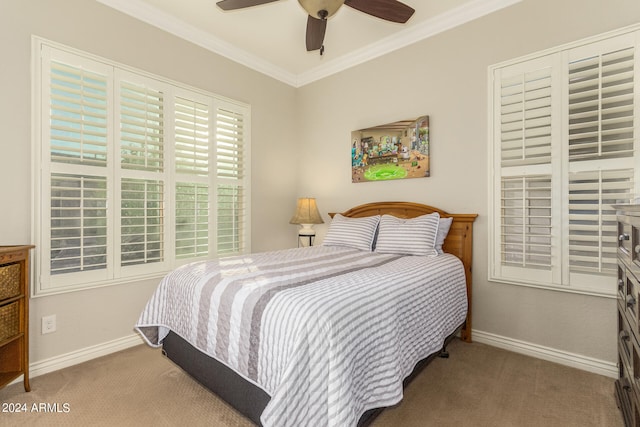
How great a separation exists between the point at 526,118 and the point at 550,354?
1780mm

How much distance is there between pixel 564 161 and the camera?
226 centimetres

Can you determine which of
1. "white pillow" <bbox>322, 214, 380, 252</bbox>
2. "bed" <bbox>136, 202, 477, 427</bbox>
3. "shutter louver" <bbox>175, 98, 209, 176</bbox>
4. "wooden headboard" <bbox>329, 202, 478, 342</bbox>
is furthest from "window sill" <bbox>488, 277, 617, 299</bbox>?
"shutter louver" <bbox>175, 98, 209, 176</bbox>

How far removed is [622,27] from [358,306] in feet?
8.40

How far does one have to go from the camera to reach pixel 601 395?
6.18ft

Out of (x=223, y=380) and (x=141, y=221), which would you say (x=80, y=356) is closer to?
(x=141, y=221)

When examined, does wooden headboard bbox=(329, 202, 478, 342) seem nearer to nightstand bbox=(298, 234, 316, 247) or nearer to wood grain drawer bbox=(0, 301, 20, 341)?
nightstand bbox=(298, 234, 316, 247)

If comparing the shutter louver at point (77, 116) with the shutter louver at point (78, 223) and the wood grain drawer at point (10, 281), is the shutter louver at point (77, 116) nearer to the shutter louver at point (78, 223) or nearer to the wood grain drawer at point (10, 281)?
the shutter louver at point (78, 223)

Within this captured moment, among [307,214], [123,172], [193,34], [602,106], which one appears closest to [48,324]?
[123,172]

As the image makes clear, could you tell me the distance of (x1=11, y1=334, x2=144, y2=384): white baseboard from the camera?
215cm

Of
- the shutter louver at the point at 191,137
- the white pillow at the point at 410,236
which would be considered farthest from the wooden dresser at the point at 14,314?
the white pillow at the point at 410,236

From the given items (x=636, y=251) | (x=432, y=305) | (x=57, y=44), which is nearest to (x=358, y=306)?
(x=432, y=305)

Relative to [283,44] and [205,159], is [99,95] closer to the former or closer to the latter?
[205,159]

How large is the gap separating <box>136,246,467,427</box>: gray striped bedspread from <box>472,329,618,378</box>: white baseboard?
629 millimetres

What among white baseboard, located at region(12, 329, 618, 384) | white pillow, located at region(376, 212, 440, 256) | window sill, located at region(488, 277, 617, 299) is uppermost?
white pillow, located at region(376, 212, 440, 256)
